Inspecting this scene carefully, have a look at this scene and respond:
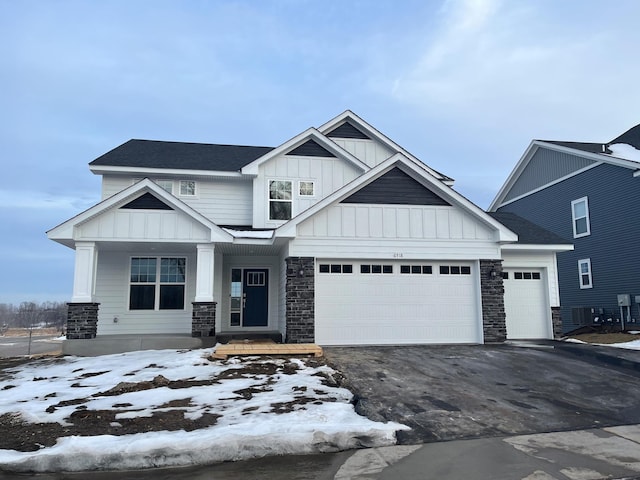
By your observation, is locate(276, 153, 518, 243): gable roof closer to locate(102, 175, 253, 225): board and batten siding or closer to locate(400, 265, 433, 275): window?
locate(400, 265, 433, 275): window

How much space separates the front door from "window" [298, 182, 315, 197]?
2926 mm

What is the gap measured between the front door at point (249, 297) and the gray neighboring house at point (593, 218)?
992 centimetres

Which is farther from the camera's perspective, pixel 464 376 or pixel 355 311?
pixel 355 311

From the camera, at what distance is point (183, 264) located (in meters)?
14.0

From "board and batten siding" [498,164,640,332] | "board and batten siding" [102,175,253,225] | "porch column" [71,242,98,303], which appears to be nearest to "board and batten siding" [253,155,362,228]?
"board and batten siding" [102,175,253,225]

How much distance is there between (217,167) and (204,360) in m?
7.60

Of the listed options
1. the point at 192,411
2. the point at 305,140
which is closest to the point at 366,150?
the point at 305,140

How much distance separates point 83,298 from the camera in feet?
37.8

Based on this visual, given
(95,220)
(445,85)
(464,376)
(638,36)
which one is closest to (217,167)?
(95,220)

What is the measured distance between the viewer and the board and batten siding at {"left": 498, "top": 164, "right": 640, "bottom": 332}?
54.8ft

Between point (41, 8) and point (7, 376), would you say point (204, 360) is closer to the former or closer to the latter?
point (7, 376)

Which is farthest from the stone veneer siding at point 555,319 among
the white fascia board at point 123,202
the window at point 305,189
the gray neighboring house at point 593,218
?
the white fascia board at point 123,202

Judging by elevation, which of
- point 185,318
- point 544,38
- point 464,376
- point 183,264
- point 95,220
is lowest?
point 464,376

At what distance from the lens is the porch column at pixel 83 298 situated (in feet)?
37.4
